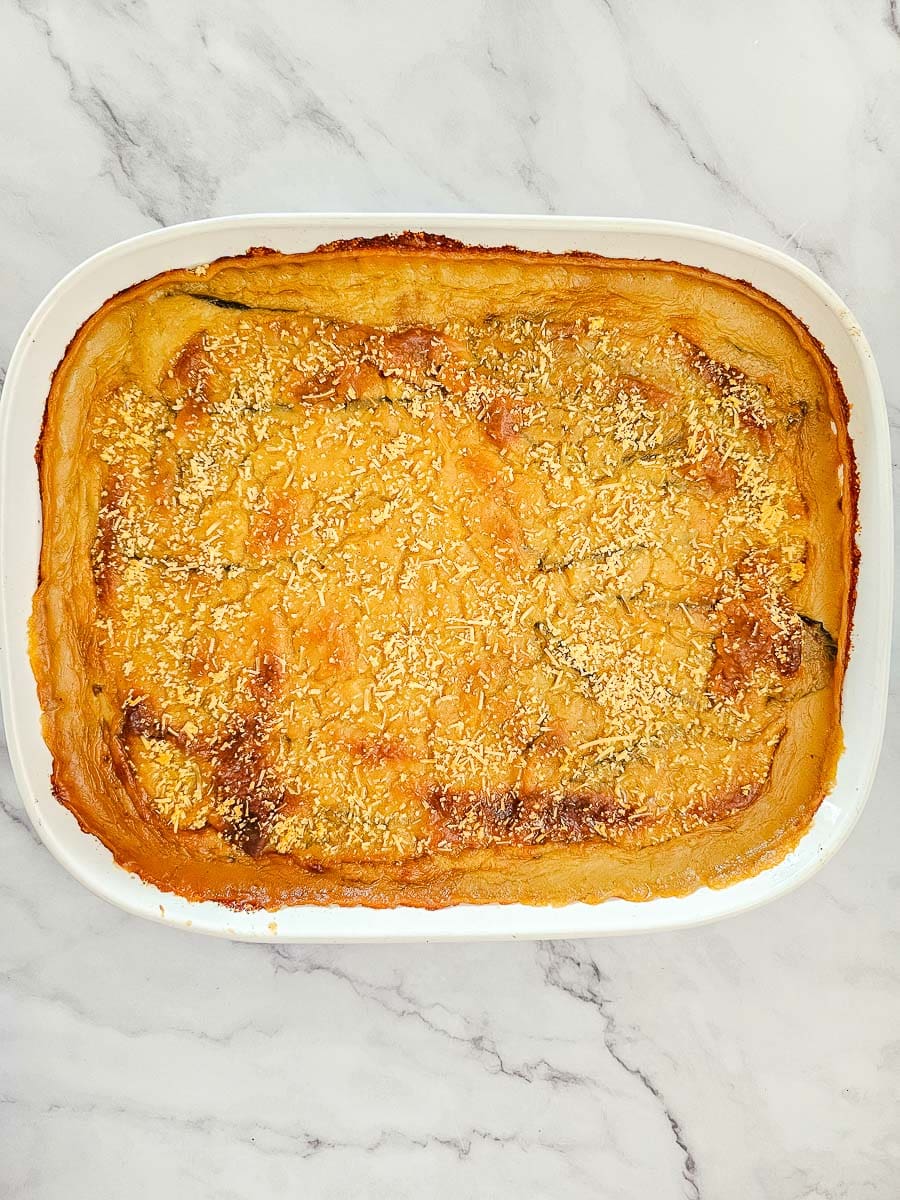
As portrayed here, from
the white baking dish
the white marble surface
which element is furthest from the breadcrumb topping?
the white marble surface

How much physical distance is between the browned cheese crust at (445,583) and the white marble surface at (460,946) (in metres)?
0.38

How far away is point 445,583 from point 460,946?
987 mm

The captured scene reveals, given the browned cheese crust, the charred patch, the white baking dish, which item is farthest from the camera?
the charred patch

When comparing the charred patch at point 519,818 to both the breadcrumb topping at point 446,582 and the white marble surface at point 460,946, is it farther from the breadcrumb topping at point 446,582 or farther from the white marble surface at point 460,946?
the white marble surface at point 460,946

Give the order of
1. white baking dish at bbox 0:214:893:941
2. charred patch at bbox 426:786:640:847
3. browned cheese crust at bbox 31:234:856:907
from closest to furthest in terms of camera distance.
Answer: white baking dish at bbox 0:214:893:941 → browned cheese crust at bbox 31:234:856:907 → charred patch at bbox 426:786:640:847

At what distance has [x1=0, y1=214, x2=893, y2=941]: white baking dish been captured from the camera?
1.60 metres

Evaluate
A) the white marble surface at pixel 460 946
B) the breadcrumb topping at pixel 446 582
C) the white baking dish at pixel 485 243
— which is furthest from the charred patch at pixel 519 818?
the white marble surface at pixel 460 946

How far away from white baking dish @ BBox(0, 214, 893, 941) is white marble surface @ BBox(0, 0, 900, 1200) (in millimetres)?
357

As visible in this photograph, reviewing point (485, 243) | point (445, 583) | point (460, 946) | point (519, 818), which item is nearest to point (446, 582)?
point (445, 583)

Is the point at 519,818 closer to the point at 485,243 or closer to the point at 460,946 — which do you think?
the point at 460,946

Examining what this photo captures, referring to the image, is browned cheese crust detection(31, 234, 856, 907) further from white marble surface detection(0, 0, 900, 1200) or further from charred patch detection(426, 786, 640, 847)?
white marble surface detection(0, 0, 900, 1200)

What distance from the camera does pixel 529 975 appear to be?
209 cm
